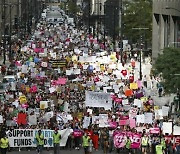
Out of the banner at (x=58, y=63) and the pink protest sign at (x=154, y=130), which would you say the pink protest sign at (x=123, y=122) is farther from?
the banner at (x=58, y=63)

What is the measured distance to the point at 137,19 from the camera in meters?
86.2

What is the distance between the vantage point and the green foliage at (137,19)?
85.1 m

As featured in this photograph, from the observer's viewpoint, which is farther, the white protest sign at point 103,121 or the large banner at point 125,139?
the white protest sign at point 103,121

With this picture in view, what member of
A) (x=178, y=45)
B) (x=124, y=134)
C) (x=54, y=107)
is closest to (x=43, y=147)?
(x=124, y=134)

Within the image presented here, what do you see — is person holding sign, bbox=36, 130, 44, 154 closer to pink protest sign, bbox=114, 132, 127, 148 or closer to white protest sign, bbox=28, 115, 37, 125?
pink protest sign, bbox=114, 132, 127, 148

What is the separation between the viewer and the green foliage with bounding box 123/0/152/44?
85062 mm

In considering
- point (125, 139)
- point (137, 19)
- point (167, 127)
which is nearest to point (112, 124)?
point (125, 139)

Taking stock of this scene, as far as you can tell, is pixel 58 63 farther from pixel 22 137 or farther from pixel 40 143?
pixel 40 143

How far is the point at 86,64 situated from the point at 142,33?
91.6 ft

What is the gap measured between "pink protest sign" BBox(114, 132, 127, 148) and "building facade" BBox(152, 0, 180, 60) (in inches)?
1233

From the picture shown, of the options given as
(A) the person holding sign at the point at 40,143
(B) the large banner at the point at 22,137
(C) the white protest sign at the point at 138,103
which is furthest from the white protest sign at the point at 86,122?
(C) the white protest sign at the point at 138,103

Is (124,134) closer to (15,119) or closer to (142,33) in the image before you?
(15,119)

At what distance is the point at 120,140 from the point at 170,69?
14.3 metres

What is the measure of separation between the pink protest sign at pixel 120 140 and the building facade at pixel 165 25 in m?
31.3
